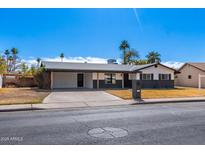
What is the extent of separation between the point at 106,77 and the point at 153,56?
32.1 metres

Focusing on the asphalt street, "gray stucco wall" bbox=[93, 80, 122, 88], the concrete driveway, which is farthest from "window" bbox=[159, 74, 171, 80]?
the asphalt street

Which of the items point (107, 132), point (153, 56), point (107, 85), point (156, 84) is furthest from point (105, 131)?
point (153, 56)

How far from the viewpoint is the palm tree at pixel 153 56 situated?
5588 centimetres

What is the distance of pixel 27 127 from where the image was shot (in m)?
6.77

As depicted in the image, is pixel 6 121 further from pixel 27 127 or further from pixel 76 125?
pixel 76 125

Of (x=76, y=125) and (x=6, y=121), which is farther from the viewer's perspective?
(x=6, y=121)

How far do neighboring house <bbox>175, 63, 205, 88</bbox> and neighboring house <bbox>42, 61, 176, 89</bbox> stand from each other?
299 inches

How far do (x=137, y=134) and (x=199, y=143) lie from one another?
1693 millimetres

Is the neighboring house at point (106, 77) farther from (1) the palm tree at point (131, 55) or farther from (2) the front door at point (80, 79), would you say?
(1) the palm tree at point (131, 55)

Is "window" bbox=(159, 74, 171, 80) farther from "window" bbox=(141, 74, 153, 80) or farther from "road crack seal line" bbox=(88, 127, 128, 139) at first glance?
"road crack seal line" bbox=(88, 127, 128, 139)

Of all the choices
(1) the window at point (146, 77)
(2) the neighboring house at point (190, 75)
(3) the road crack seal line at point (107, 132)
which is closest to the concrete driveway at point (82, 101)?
(3) the road crack seal line at point (107, 132)

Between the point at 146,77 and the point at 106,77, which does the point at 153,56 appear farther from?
the point at 106,77

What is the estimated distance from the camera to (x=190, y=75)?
36250mm
